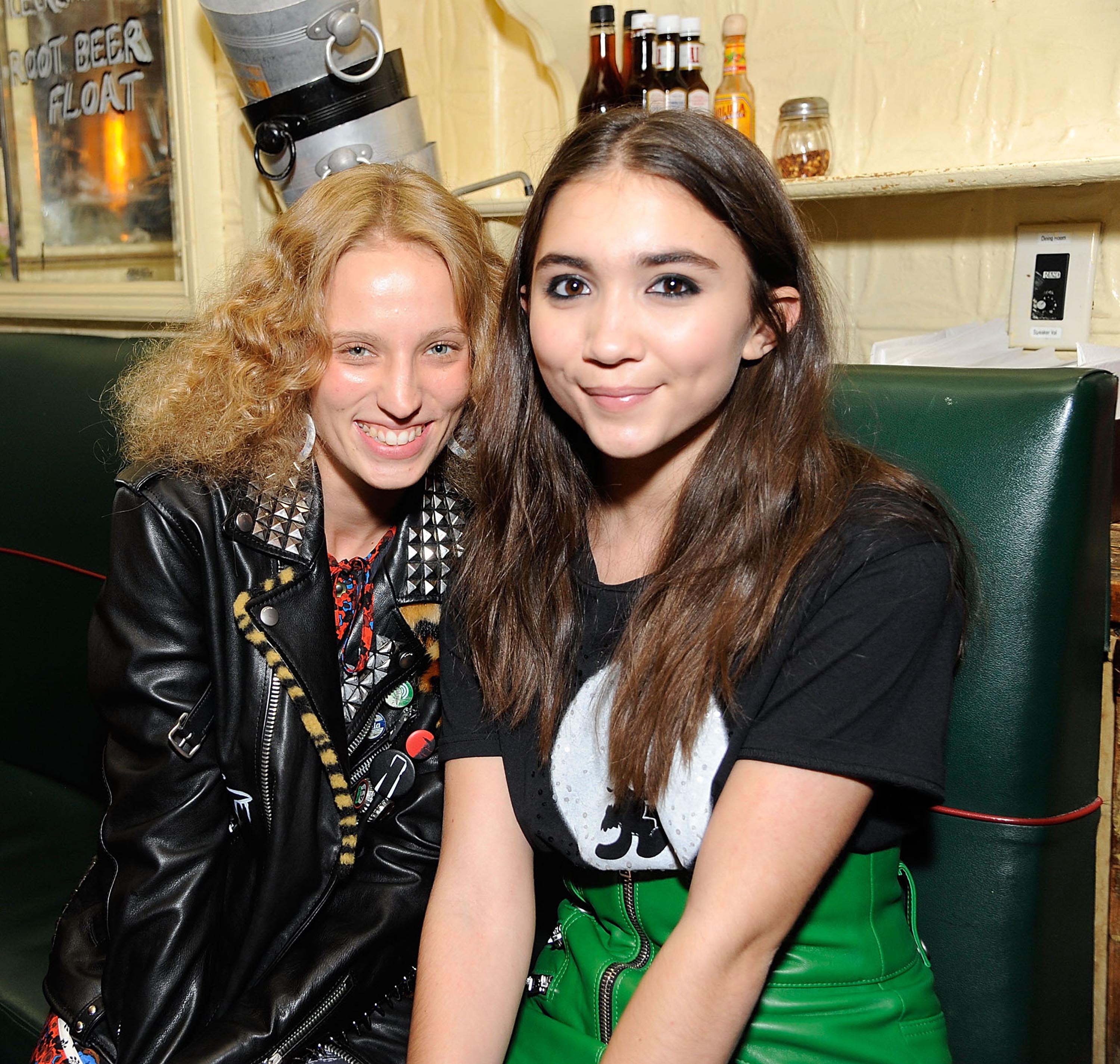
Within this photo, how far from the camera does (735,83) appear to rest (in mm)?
1891

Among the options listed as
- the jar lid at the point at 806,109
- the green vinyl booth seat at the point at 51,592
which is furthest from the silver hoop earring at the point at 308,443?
the jar lid at the point at 806,109

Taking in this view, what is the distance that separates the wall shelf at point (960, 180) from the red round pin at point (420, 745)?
0.89m

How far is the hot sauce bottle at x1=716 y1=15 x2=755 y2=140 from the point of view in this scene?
1866 millimetres

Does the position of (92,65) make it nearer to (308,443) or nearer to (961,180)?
(308,443)

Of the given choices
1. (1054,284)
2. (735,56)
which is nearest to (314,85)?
(735,56)

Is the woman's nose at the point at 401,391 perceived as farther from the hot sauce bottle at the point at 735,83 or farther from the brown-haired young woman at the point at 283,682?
the hot sauce bottle at the point at 735,83

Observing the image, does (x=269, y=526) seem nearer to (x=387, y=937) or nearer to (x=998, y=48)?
(x=387, y=937)

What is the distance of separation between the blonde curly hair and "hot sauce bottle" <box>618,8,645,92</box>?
0.76 m

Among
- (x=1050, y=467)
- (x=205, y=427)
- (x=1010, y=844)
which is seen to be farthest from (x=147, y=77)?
(x=1010, y=844)

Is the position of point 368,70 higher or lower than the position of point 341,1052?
higher

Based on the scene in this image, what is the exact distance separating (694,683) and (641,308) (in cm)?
34

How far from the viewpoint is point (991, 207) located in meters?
1.75

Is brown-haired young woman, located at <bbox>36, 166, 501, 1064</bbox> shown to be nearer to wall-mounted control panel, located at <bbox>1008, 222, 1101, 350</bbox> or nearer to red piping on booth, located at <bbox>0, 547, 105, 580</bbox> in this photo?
red piping on booth, located at <bbox>0, 547, 105, 580</bbox>

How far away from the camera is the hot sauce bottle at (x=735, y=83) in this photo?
73.5 inches
